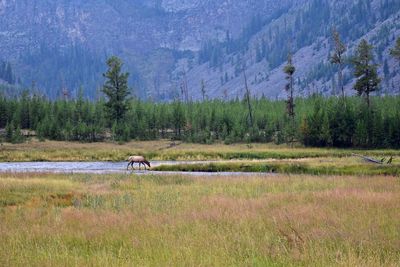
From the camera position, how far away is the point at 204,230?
48.5 feet

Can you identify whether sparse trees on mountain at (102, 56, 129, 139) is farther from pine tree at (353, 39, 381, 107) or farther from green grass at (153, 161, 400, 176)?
green grass at (153, 161, 400, 176)

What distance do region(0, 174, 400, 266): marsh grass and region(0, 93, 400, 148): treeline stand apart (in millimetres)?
59232

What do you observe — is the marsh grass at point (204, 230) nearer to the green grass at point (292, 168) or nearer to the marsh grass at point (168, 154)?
the green grass at point (292, 168)

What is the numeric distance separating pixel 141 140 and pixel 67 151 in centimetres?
2547

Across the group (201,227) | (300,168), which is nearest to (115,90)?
(300,168)

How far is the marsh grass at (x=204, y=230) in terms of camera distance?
37.6 ft

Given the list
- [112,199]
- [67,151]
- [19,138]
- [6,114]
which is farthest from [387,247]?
[6,114]

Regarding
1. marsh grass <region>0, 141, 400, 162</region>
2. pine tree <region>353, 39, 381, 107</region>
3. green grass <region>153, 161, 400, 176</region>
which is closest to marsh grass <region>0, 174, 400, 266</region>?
green grass <region>153, 161, 400, 176</region>

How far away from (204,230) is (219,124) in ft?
317

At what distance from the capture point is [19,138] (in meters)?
94.8

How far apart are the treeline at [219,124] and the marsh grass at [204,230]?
59232 mm

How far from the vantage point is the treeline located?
8194 cm

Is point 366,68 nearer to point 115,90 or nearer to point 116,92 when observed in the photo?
point 116,92

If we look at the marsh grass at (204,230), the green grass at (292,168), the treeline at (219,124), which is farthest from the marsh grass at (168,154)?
the marsh grass at (204,230)
